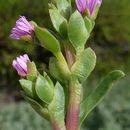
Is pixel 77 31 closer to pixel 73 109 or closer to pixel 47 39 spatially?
pixel 47 39

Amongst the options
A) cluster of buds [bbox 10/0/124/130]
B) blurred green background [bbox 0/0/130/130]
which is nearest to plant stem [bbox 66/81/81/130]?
cluster of buds [bbox 10/0/124/130]

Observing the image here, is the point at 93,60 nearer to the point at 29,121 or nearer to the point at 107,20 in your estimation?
the point at 29,121

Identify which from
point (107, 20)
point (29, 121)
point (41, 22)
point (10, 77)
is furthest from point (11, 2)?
point (29, 121)

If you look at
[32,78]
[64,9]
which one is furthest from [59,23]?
[32,78]

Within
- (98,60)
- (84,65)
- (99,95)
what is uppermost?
(84,65)

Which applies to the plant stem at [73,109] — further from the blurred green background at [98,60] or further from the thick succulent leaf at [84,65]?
the blurred green background at [98,60]

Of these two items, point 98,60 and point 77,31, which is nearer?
point 77,31
